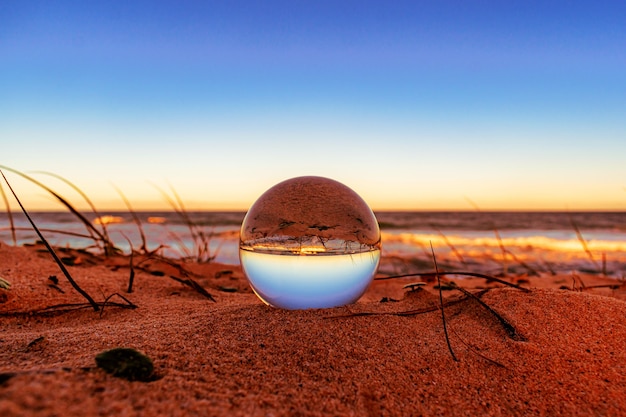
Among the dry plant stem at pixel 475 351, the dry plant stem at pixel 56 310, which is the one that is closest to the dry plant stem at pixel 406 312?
the dry plant stem at pixel 475 351

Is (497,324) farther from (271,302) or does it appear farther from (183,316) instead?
(183,316)

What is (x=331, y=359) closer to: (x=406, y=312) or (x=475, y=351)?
(x=475, y=351)

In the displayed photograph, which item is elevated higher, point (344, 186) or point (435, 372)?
point (344, 186)

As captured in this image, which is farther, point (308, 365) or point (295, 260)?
point (295, 260)

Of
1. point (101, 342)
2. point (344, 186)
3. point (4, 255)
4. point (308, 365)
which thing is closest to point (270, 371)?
point (308, 365)

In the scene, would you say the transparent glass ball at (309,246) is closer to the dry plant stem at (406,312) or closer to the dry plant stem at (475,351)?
the dry plant stem at (406,312)

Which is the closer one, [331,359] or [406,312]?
[331,359]

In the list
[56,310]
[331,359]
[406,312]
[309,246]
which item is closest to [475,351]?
[406,312]

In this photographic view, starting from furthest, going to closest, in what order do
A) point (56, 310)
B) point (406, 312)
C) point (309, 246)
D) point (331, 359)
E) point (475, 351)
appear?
point (56, 310) → point (406, 312) → point (309, 246) → point (475, 351) → point (331, 359)
